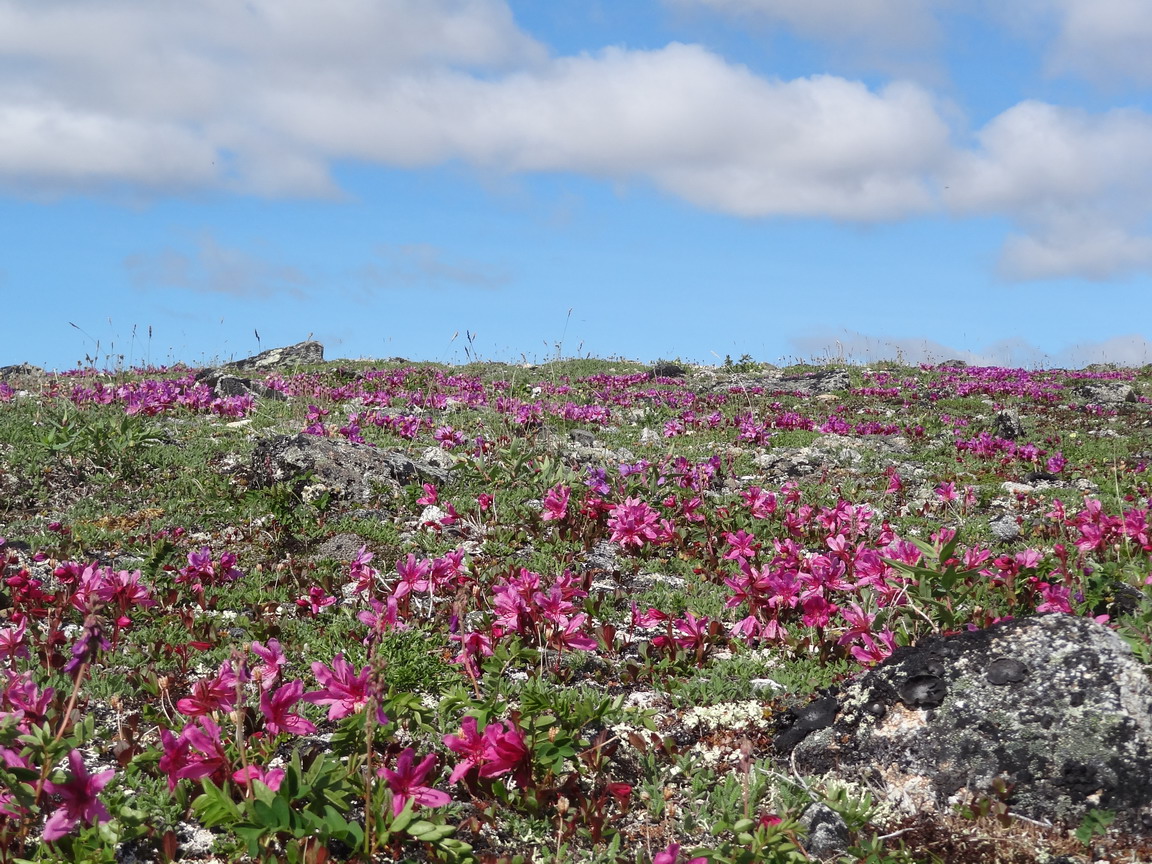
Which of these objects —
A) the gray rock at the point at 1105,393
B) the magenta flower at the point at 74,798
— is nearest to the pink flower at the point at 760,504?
the magenta flower at the point at 74,798

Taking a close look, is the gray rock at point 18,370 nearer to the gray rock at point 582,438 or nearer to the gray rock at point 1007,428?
the gray rock at point 582,438

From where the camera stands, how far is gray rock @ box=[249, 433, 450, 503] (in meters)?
9.26

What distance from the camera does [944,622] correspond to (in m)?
4.76

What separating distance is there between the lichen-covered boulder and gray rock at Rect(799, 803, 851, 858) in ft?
0.97

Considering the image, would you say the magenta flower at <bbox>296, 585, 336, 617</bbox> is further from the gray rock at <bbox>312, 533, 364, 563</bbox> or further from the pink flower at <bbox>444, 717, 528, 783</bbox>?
the pink flower at <bbox>444, 717, 528, 783</bbox>

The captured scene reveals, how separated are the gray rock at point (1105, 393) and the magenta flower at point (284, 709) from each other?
73.1 ft

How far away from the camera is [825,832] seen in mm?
3479

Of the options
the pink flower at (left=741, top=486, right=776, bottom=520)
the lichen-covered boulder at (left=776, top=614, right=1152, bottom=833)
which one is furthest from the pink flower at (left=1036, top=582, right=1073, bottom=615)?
the pink flower at (left=741, top=486, right=776, bottom=520)

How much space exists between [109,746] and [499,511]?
5011 millimetres

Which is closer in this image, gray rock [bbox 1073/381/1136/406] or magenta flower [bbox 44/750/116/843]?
magenta flower [bbox 44/750/116/843]

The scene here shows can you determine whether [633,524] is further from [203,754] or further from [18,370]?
[18,370]

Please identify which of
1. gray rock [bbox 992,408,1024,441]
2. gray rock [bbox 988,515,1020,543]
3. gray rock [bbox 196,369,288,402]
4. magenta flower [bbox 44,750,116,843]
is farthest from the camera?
gray rock [bbox 196,369,288,402]

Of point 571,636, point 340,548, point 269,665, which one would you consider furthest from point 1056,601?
point 340,548

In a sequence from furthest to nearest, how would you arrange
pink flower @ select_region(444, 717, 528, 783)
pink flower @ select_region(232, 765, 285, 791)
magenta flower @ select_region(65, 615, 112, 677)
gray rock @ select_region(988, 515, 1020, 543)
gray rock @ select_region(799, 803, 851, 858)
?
1. gray rock @ select_region(988, 515, 1020, 543)
2. pink flower @ select_region(444, 717, 528, 783)
3. gray rock @ select_region(799, 803, 851, 858)
4. pink flower @ select_region(232, 765, 285, 791)
5. magenta flower @ select_region(65, 615, 112, 677)
